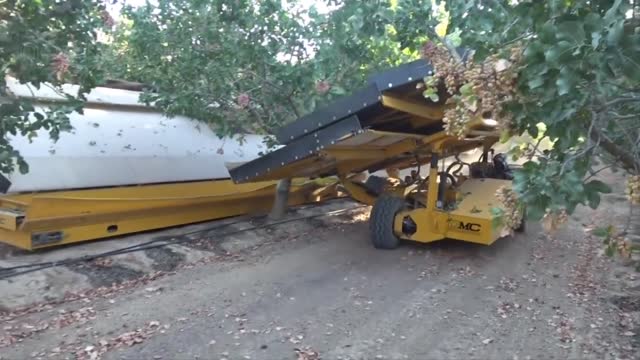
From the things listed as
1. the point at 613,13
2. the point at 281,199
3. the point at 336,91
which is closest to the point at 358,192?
the point at 281,199

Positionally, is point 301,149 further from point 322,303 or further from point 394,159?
point 394,159

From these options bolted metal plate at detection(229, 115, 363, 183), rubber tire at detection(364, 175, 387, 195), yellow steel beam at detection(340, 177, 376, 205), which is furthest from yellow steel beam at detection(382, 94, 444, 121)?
yellow steel beam at detection(340, 177, 376, 205)

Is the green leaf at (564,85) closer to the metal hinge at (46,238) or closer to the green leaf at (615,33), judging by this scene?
the green leaf at (615,33)

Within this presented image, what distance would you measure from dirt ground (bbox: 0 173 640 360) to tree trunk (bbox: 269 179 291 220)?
91 cm

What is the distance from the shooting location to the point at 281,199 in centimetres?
854

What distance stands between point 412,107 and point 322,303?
238cm

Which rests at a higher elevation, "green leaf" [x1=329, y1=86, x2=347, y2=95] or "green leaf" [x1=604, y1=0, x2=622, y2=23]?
"green leaf" [x1=329, y1=86, x2=347, y2=95]

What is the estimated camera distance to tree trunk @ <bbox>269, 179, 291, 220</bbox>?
852 centimetres

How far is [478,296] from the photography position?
561 cm

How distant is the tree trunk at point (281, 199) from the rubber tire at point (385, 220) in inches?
65.2

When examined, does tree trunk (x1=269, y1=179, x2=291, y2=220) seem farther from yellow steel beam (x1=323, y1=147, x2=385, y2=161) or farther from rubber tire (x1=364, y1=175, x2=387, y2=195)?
yellow steel beam (x1=323, y1=147, x2=385, y2=161)

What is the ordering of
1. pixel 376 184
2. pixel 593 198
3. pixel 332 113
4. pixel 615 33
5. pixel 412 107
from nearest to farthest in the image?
pixel 615 33
pixel 593 198
pixel 332 113
pixel 412 107
pixel 376 184

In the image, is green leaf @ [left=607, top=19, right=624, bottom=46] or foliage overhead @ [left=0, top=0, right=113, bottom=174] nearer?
green leaf @ [left=607, top=19, right=624, bottom=46]

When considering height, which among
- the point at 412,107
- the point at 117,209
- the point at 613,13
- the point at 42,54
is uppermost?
the point at 42,54
